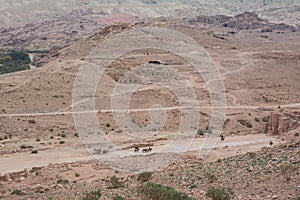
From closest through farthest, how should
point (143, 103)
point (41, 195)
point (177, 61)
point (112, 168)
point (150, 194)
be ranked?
1. point (150, 194)
2. point (41, 195)
3. point (112, 168)
4. point (143, 103)
5. point (177, 61)

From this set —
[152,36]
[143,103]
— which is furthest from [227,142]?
[152,36]

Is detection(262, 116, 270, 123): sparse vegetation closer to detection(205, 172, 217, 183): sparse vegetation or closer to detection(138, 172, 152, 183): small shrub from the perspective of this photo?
detection(138, 172, 152, 183): small shrub

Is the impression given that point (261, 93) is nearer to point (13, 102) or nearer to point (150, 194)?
point (13, 102)

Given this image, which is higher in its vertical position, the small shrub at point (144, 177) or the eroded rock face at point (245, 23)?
the small shrub at point (144, 177)

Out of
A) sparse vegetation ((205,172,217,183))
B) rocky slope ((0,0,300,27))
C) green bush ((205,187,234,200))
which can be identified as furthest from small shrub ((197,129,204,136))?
rocky slope ((0,0,300,27))

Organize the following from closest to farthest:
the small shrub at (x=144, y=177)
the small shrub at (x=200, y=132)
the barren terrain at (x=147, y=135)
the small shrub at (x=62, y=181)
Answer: the barren terrain at (x=147, y=135) → the small shrub at (x=144, y=177) → the small shrub at (x=62, y=181) → the small shrub at (x=200, y=132)

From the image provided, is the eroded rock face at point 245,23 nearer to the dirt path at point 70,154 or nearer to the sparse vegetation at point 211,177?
the dirt path at point 70,154

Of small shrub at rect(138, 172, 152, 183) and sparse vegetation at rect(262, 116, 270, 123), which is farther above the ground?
small shrub at rect(138, 172, 152, 183)

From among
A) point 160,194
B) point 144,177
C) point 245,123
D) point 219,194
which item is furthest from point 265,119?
point 160,194

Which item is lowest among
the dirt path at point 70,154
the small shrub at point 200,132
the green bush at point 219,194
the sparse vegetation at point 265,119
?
the sparse vegetation at point 265,119

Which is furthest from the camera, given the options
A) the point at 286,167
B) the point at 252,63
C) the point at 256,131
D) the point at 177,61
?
the point at 252,63

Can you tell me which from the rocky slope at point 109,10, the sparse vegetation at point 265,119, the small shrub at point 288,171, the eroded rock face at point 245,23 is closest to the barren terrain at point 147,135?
the small shrub at point 288,171
